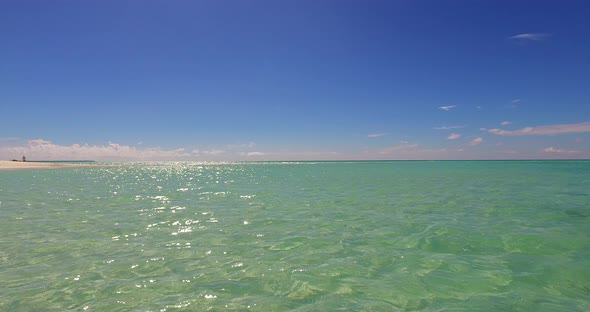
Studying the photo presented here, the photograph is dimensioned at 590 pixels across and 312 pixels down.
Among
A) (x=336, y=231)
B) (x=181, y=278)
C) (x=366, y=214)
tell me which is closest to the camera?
(x=181, y=278)

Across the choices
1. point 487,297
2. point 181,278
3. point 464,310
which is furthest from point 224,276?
point 487,297

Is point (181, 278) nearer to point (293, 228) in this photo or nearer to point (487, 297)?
point (293, 228)

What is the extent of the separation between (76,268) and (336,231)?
8.47 m

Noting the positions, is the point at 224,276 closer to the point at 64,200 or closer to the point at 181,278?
the point at 181,278

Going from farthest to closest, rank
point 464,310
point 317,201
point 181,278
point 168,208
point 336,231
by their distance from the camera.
Answer: 1. point 317,201
2. point 168,208
3. point 336,231
4. point 181,278
5. point 464,310

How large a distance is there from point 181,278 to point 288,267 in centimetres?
269

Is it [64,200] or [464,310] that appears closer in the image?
[464,310]

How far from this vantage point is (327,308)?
19.8 ft

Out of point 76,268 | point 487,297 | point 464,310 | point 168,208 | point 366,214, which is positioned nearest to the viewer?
point 464,310

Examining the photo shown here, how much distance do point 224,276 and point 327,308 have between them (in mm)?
2920

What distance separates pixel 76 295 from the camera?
22.0ft

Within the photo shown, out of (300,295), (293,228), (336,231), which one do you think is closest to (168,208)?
(293,228)

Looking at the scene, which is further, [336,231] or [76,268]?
[336,231]

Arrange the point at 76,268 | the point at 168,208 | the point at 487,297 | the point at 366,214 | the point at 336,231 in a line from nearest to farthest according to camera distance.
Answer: the point at 487,297 < the point at 76,268 < the point at 336,231 < the point at 366,214 < the point at 168,208
